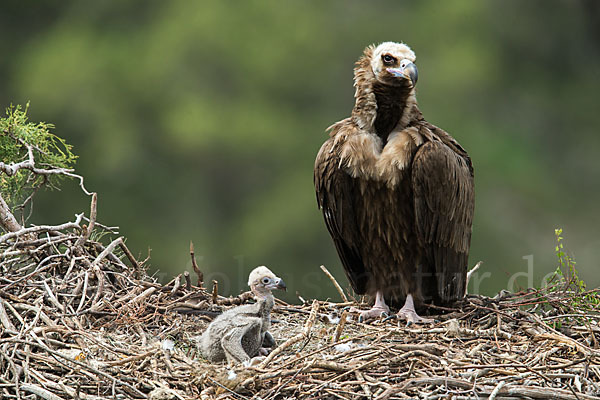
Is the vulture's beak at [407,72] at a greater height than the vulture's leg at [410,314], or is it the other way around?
the vulture's beak at [407,72]

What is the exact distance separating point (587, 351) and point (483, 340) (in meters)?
0.52

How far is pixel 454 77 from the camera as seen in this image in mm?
11914

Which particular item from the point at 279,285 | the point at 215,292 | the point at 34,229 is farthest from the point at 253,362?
the point at 34,229

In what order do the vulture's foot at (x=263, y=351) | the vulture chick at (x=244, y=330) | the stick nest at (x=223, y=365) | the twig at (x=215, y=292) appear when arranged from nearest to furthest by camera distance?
the stick nest at (x=223, y=365) → the vulture chick at (x=244, y=330) → the vulture's foot at (x=263, y=351) → the twig at (x=215, y=292)

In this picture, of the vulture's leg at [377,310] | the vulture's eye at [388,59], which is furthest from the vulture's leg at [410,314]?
the vulture's eye at [388,59]

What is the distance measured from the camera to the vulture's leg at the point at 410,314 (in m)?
4.43

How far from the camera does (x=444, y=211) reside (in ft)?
14.4

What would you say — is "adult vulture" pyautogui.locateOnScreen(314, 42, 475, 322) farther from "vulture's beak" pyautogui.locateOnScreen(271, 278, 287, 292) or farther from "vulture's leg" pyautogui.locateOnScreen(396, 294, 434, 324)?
→ "vulture's beak" pyautogui.locateOnScreen(271, 278, 287, 292)

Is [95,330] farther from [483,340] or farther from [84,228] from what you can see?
[483,340]

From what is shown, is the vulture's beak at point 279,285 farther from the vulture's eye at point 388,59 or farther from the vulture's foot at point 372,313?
the vulture's eye at point 388,59

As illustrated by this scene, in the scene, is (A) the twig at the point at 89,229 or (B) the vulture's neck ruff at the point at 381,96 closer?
(A) the twig at the point at 89,229

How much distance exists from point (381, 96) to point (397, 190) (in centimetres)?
55

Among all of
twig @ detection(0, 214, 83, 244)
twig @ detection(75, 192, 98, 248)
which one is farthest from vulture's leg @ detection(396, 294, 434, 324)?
twig @ detection(0, 214, 83, 244)

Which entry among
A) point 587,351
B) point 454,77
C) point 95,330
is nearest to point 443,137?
point 587,351
